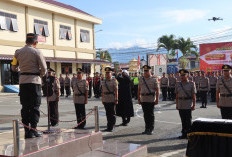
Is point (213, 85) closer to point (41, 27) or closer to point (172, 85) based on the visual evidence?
point (172, 85)

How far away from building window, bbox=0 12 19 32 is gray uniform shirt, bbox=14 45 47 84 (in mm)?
24709

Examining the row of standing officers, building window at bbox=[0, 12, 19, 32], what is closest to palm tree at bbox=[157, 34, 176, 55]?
building window at bbox=[0, 12, 19, 32]

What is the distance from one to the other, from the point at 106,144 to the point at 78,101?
3.00 m

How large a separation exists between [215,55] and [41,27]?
19.7 metres

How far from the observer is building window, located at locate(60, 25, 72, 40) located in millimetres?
36156

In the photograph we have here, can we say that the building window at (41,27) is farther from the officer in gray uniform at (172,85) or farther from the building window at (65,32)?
the officer in gray uniform at (172,85)

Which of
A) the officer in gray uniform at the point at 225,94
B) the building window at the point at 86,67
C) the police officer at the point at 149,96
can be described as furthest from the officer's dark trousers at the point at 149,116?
the building window at the point at 86,67

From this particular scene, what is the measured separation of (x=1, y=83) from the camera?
28.3 meters

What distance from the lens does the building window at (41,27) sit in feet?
106

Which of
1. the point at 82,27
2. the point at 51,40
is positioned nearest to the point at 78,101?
the point at 51,40

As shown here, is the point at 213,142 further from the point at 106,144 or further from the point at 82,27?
the point at 82,27

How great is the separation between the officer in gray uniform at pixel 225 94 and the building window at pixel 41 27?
90.6 ft

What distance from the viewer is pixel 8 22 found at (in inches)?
1133

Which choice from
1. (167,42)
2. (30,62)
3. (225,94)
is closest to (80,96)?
(30,62)
